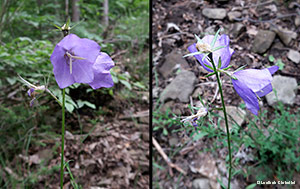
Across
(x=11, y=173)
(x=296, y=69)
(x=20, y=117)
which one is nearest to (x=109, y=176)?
(x=11, y=173)

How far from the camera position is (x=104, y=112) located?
2.08 m

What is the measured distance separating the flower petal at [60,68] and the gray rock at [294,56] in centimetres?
218

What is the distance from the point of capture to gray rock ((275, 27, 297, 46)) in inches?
87.4

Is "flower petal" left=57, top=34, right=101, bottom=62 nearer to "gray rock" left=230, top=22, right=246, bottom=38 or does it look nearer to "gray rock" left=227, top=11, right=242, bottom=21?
"gray rock" left=230, top=22, right=246, bottom=38

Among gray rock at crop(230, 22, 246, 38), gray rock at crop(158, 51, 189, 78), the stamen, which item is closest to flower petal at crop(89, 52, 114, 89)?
the stamen

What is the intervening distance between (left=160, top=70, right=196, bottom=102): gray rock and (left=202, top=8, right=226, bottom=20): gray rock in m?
0.72

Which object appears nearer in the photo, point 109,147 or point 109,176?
point 109,176

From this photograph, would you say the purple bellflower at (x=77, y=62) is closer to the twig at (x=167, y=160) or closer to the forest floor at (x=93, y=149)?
the forest floor at (x=93, y=149)

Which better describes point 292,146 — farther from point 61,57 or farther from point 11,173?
point 11,173

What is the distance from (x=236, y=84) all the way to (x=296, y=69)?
1.91m

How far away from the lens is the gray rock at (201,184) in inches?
68.6

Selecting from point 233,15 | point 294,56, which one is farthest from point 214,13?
point 294,56

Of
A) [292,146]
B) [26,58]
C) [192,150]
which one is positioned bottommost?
[192,150]

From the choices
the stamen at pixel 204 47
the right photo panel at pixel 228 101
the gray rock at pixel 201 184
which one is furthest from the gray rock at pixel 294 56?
the stamen at pixel 204 47
